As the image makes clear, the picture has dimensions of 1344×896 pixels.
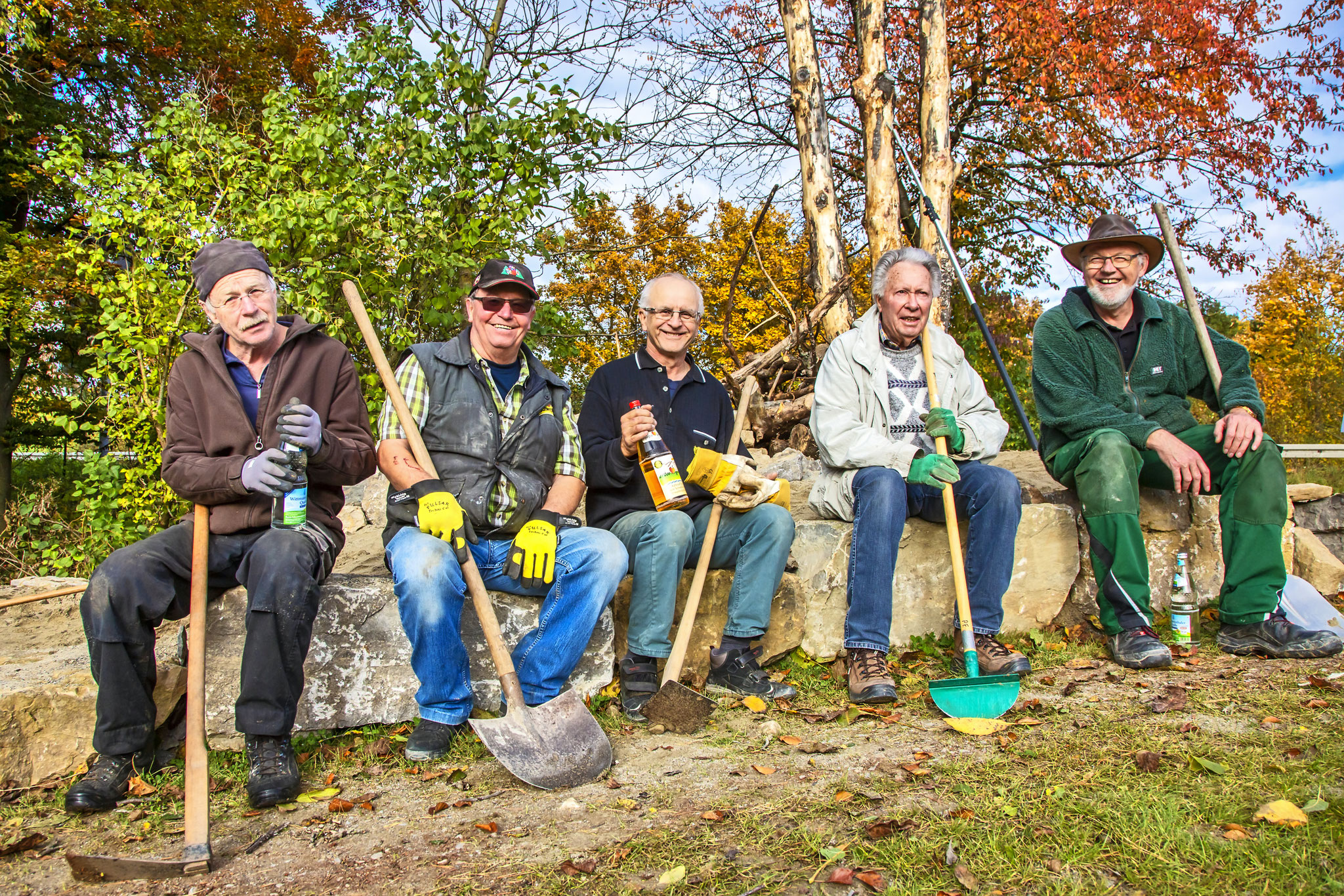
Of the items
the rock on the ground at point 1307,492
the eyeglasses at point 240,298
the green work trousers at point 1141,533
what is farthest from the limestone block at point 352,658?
the rock on the ground at point 1307,492

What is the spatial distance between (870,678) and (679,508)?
3.46ft

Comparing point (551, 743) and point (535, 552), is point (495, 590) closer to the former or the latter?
point (535, 552)

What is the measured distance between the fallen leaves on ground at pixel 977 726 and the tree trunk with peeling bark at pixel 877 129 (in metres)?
5.13

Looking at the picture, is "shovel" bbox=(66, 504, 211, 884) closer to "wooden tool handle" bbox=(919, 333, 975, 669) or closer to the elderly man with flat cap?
the elderly man with flat cap

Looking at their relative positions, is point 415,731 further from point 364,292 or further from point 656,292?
point 364,292

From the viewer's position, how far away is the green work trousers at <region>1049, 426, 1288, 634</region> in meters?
3.78

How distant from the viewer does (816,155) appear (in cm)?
739

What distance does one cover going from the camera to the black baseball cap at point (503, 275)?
3.37 metres

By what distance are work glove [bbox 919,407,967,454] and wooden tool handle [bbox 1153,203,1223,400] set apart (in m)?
1.40

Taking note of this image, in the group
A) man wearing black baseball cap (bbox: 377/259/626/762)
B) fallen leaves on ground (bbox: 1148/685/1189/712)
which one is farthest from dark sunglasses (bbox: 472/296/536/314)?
fallen leaves on ground (bbox: 1148/685/1189/712)

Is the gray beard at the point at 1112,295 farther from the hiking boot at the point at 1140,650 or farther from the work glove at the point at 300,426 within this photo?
the work glove at the point at 300,426

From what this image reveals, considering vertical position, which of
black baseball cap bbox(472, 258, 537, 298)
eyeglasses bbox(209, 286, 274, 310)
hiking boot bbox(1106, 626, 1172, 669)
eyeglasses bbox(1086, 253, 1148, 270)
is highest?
eyeglasses bbox(1086, 253, 1148, 270)

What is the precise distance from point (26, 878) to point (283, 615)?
92 centimetres

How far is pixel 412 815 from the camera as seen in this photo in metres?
2.59
